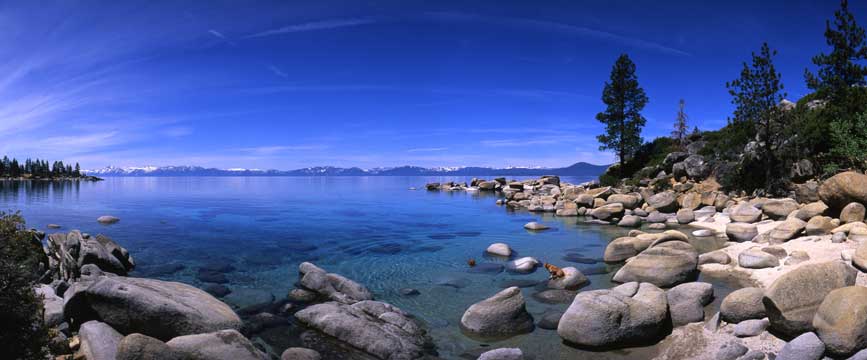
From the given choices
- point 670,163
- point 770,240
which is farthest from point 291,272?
point 670,163

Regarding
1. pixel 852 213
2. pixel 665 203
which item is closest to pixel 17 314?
pixel 852 213

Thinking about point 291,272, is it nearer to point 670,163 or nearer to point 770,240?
point 770,240

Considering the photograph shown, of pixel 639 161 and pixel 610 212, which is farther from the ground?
pixel 639 161

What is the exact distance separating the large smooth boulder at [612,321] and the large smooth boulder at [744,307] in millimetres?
1264

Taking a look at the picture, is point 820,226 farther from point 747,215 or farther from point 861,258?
point 747,215

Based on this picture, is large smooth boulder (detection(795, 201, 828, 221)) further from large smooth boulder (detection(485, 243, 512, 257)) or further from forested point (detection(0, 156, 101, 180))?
forested point (detection(0, 156, 101, 180))

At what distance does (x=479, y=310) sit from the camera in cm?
1150

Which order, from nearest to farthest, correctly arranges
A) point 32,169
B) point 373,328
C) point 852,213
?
point 373,328, point 852,213, point 32,169

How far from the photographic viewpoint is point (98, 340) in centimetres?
813

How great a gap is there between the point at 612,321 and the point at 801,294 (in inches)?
148

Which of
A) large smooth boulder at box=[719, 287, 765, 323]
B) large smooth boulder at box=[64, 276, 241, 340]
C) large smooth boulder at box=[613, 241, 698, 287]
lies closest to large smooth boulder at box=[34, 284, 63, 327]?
large smooth boulder at box=[64, 276, 241, 340]

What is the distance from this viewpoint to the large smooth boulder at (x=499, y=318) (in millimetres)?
11094

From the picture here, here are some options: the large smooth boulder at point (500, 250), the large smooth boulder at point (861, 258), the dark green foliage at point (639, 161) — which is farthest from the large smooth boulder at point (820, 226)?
the dark green foliage at point (639, 161)

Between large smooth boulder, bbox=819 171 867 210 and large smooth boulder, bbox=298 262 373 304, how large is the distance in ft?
63.7
